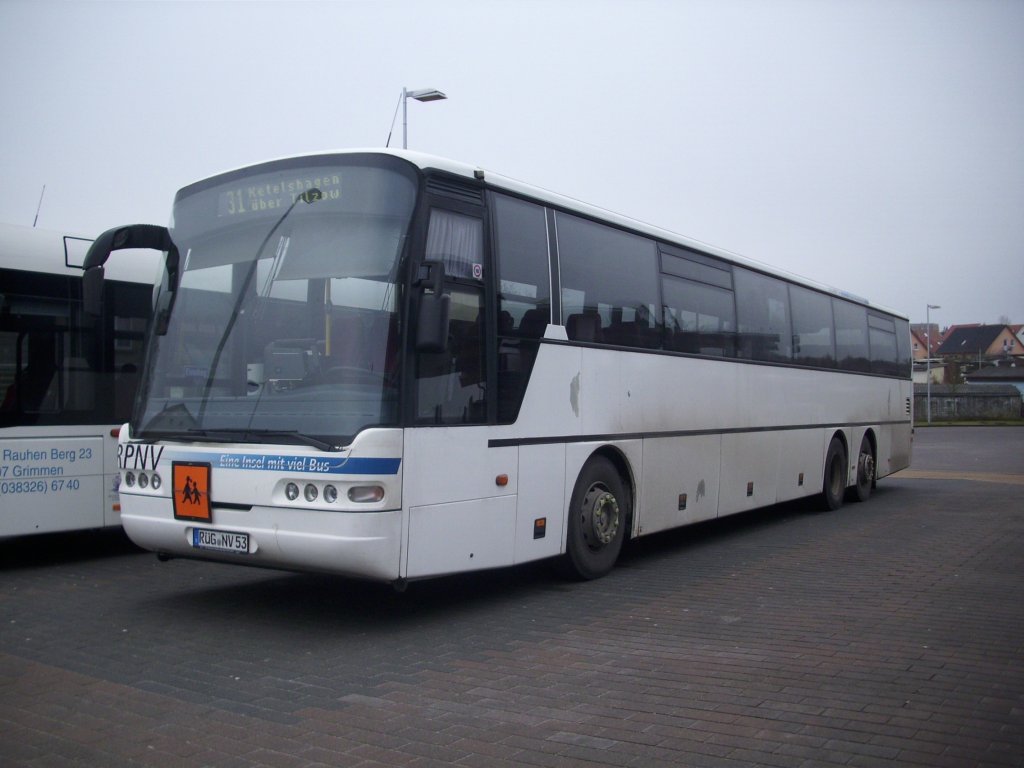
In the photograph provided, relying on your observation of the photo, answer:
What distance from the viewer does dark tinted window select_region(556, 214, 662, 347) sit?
9477mm

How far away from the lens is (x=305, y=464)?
710 cm

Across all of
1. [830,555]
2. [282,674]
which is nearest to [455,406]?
[282,674]

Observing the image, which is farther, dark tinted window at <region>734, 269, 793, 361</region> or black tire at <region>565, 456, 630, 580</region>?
dark tinted window at <region>734, 269, 793, 361</region>

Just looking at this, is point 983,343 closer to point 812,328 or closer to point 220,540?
point 812,328

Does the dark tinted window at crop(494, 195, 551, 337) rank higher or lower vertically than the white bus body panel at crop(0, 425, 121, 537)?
higher

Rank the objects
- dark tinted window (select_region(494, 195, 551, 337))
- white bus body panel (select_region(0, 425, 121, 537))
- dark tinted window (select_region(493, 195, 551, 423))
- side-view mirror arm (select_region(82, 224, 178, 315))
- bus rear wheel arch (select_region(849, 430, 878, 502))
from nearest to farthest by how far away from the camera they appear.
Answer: side-view mirror arm (select_region(82, 224, 178, 315)) < dark tinted window (select_region(493, 195, 551, 423)) < dark tinted window (select_region(494, 195, 551, 337)) < white bus body panel (select_region(0, 425, 121, 537)) < bus rear wheel arch (select_region(849, 430, 878, 502))

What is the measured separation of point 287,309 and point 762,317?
26.8 ft

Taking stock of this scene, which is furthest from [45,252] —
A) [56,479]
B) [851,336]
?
[851,336]

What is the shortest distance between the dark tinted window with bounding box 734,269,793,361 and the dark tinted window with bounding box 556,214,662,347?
8.66 feet

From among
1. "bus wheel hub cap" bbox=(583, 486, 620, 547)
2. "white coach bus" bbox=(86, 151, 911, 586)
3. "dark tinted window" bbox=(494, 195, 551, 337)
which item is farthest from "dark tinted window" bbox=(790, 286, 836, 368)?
"dark tinted window" bbox=(494, 195, 551, 337)

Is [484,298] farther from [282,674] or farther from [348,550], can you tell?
[282,674]

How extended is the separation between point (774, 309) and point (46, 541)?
10.2 meters

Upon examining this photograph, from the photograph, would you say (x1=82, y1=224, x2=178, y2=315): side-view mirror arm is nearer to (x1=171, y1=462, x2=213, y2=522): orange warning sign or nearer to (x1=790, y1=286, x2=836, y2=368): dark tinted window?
(x1=171, y1=462, x2=213, y2=522): orange warning sign

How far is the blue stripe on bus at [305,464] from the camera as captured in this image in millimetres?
6973
